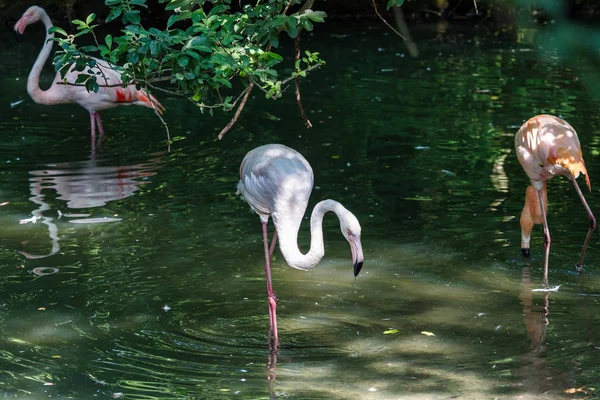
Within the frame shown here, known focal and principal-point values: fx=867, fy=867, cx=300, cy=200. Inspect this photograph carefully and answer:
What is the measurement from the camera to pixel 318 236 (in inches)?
172

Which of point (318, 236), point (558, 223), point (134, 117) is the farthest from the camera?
point (134, 117)

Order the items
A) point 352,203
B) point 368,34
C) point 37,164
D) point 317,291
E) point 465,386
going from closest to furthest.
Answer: point 465,386, point 317,291, point 352,203, point 37,164, point 368,34

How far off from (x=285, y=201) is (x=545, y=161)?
6.46ft

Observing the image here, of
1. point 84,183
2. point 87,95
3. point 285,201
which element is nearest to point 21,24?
point 87,95

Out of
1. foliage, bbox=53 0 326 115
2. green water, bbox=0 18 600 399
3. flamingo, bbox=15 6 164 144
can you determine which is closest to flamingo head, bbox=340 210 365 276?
green water, bbox=0 18 600 399

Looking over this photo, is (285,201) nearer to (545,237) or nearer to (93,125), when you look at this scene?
(545,237)

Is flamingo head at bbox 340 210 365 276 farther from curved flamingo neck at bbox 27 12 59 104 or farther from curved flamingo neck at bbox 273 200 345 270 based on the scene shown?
curved flamingo neck at bbox 27 12 59 104

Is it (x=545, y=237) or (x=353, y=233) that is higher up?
(x=353, y=233)

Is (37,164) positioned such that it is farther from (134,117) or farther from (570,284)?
(570,284)

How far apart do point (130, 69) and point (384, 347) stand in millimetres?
1997

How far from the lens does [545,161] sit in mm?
5688

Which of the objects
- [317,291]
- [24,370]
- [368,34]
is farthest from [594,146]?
[368,34]

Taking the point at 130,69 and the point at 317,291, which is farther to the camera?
the point at 317,291

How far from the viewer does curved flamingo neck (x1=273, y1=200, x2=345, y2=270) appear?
434 cm
